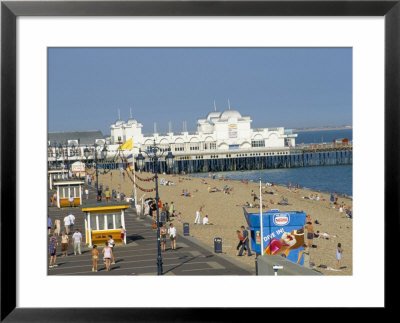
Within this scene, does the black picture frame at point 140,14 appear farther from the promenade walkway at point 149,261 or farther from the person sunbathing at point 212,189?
the person sunbathing at point 212,189

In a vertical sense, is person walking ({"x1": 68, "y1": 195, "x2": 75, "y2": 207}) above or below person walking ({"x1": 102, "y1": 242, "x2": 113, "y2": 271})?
above

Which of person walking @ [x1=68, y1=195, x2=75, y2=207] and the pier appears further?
the pier

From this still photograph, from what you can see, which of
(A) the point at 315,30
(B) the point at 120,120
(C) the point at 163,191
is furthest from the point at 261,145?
(A) the point at 315,30

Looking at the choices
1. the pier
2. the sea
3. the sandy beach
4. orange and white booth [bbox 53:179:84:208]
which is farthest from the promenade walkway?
the pier

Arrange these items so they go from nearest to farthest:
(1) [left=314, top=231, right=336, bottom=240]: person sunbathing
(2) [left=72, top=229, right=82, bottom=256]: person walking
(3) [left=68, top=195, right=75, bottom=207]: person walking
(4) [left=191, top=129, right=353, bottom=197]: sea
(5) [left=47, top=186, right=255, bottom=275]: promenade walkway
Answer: (5) [left=47, top=186, right=255, bottom=275]: promenade walkway
(2) [left=72, top=229, right=82, bottom=256]: person walking
(3) [left=68, top=195, right=75, bottom=207]: person walking
(1) [left=314, top=231, right=336, bottom=240]: person sunbathing
(4) [left=191, top=129, right=353, bottom=197]: sea

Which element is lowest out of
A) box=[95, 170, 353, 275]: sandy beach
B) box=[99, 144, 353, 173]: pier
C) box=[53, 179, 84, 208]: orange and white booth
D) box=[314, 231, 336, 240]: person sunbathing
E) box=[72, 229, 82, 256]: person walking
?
box=[314, 231, 336, 240]: person sunbathing

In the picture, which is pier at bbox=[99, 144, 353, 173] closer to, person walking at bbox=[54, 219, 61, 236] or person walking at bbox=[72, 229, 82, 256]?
person walking at bbox=[54, 219, 61, 236]

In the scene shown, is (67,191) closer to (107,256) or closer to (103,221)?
(103,221)

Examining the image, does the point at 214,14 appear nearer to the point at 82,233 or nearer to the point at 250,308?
the point at 250,308

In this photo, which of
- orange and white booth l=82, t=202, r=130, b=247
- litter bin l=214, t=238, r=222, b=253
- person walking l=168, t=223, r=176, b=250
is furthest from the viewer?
person walking l=168, t=223, r=176, b=250
